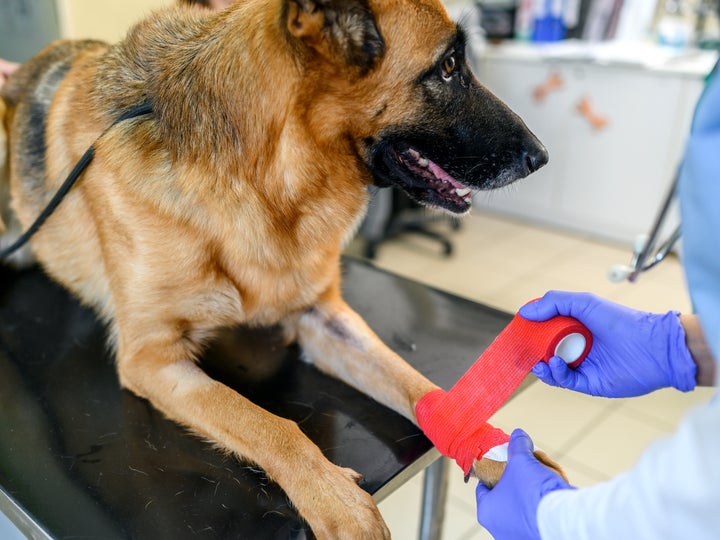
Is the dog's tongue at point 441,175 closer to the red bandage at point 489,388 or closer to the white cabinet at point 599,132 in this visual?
the red bandage at point 489,388

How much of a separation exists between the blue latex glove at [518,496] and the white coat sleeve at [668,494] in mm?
111

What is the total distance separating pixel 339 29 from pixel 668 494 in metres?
0.72

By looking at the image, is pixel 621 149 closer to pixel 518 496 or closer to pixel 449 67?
Result: pixel 449 67

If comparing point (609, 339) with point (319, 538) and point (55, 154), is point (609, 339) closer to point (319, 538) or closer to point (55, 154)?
point (319, 538)

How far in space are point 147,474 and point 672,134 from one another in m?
3.11

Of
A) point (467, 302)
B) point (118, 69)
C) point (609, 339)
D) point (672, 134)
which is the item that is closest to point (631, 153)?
point (672, 134)

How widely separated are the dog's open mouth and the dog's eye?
13 cm

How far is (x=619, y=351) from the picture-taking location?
3.23ft

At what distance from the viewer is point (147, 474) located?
0.93 m

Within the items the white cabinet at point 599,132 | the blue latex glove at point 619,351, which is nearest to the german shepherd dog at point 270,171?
the blue latex glove at point 619,351

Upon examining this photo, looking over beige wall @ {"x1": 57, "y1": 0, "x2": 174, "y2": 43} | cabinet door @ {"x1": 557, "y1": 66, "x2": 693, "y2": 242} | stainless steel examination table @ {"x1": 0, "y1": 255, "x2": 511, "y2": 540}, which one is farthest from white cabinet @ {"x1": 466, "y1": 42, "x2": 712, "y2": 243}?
stainless steel examination table @ {"x1": 0, "y1": 255, "x2": 511, "y2": 540}

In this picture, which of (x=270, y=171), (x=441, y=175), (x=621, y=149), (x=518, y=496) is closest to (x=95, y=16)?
(x=270, y=171)

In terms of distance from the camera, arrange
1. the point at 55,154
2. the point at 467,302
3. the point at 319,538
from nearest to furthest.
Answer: the point at 319,538
the point at 55,154
the point at 467,302

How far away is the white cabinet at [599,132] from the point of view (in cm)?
321
